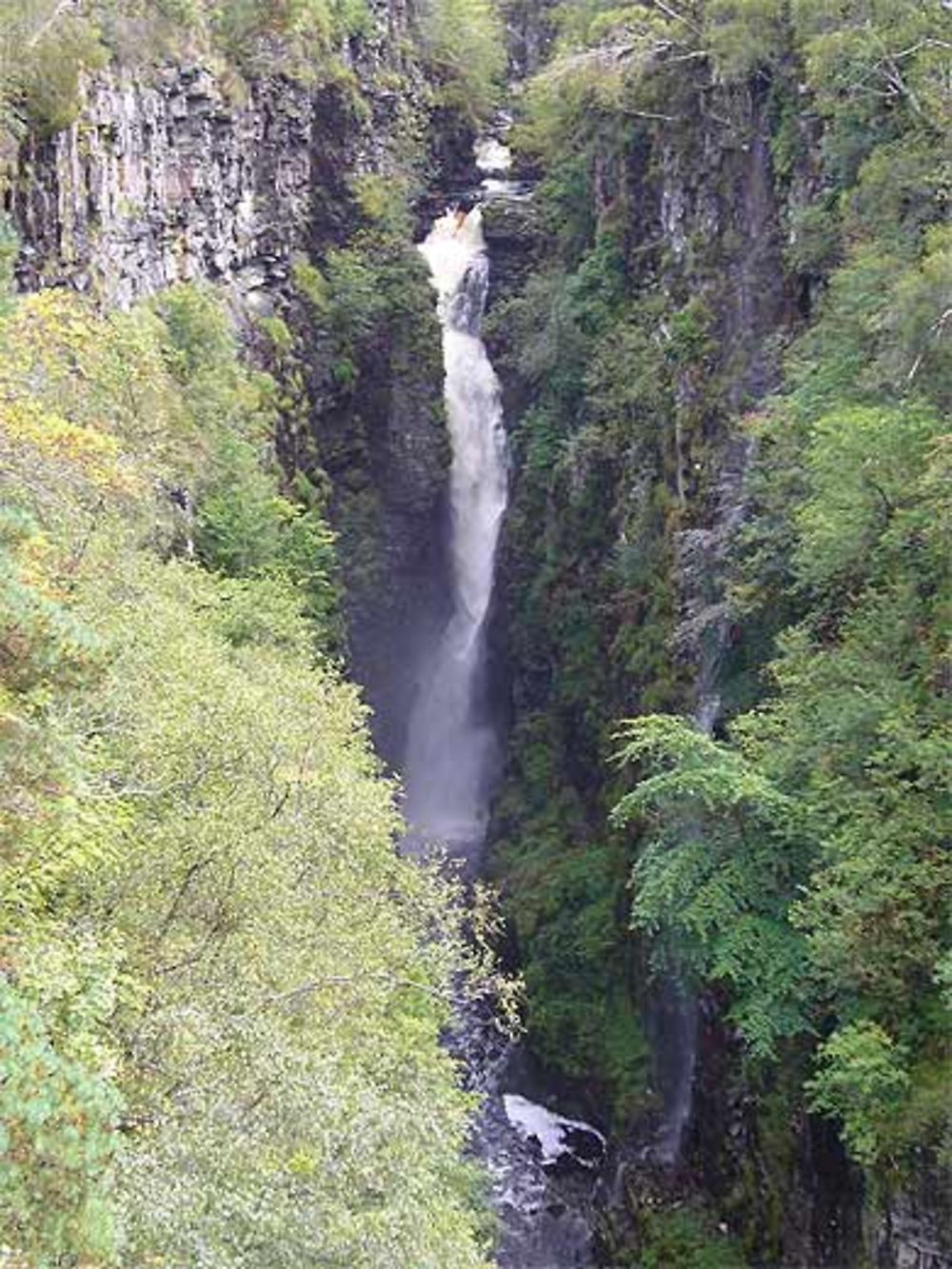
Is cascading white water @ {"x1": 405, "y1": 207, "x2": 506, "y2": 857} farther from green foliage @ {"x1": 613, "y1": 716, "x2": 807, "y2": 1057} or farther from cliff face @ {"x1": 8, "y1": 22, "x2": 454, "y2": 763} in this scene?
green foliage @ {"x1": 613, "y1": 716, "x2": 807, "y2": 1057}

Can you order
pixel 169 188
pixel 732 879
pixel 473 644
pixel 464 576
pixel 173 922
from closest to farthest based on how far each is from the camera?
pixel 173 922, pixel 732 879, pixel 169 188, pixel 473 644, pixel 464 576

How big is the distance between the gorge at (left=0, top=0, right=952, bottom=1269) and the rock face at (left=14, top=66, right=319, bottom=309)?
15 centimetres

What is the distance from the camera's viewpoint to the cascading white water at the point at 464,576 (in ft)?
115

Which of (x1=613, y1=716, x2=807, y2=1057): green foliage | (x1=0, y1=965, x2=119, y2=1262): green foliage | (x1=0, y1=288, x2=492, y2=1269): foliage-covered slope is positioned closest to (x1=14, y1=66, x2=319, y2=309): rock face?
(x1=0, y1=288, x2=492, y2=1269): foliage-covered slope

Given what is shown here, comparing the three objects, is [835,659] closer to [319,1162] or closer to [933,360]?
[933,360]

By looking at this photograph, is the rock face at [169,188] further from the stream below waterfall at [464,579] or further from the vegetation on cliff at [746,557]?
the vegetation on cliff at [746,557]

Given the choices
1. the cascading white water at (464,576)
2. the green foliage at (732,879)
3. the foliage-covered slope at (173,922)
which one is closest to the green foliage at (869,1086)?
the green foliage at (732,879)

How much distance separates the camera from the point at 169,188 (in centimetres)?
2723

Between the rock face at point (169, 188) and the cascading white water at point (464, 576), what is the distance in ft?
19.2

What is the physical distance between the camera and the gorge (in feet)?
29.3

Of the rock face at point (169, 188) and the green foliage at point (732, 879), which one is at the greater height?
the rock face at point (169, 188)

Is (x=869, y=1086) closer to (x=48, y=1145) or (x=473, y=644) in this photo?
(x=48, y=1145)

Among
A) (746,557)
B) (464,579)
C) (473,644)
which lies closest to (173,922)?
(746,557)

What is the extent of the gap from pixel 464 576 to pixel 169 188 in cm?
1414
